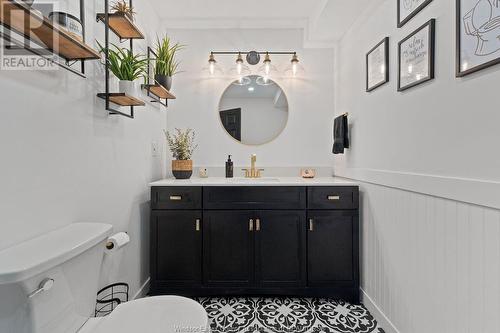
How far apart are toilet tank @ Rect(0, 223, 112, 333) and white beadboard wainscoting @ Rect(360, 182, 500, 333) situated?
1.49 metres

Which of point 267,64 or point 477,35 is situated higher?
point 267,64

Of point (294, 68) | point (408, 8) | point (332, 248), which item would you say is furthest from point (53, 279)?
point (294, 68)

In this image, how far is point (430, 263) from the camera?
53.4 inches

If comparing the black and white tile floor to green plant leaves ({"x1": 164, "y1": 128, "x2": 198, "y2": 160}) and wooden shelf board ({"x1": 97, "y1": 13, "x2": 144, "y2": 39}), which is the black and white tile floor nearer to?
green plant leaves ({"x1": 164, "y1": 128, "x2": 198, "y2": 160})

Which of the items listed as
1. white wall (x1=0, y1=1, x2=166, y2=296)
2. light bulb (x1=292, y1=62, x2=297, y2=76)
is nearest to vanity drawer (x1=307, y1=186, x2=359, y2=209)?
light bulb (x1=292, y1=62, x2=297, y2=76)

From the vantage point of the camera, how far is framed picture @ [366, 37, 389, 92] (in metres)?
1.77

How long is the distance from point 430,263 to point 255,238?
1.12 m

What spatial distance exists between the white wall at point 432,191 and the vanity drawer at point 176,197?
1268 millimetres

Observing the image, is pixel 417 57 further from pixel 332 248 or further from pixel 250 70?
pixel 250 70

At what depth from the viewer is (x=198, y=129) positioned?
8.89 ft

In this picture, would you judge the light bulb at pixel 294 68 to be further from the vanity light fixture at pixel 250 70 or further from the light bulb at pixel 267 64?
the light bulb at pixel 267 64

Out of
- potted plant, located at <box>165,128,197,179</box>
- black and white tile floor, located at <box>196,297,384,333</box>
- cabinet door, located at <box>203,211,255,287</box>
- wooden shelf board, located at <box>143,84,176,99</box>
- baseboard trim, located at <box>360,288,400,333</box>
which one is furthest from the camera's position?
potted plant, located at <box>165,128,197,179</box>

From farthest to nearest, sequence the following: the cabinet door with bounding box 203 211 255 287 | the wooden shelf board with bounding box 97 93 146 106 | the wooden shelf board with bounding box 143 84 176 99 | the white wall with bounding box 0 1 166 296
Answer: the cabinet door with bounding box 203 211 255 287 < the wooden shelf board with bounding box 143 84 176 99 < the wooden shelf board with bounding box 97 93 146 106 < the white wall with bounding box 0 1 166 296

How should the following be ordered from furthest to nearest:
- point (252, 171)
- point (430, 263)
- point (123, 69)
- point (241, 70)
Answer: point (241, 70) < point (252, 171) < point (123, 69) < point (430, 263)
